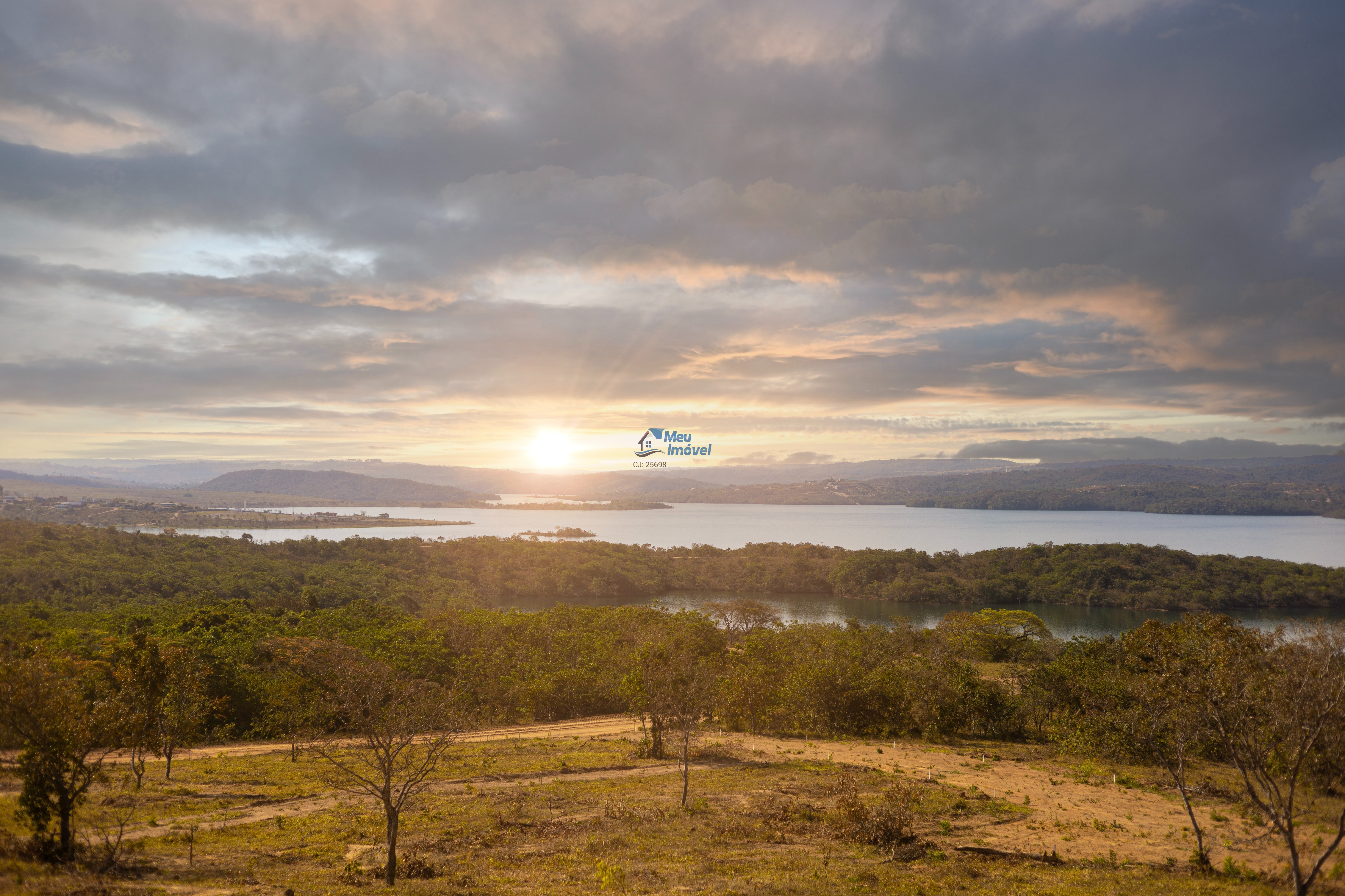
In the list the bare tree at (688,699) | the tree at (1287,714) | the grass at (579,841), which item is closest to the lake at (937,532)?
the bare tree at (688,699)

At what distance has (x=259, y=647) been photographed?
35906 mm

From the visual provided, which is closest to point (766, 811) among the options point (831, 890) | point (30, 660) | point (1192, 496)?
point (831, 890)

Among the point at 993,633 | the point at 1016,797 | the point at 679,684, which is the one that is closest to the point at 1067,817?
the point at 1016,797

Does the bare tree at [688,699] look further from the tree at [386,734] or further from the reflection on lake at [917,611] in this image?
the reflection on lake at [917,611]

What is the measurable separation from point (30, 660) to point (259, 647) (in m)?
29.7

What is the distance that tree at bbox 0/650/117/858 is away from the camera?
9.19 meters

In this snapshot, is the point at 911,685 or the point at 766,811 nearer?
the point at 766,811

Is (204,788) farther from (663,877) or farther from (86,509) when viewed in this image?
(86,509)

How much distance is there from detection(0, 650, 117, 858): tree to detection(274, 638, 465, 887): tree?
3.50 meters

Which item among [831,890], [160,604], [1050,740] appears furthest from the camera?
[160,604]

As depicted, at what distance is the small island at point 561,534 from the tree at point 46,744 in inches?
4424

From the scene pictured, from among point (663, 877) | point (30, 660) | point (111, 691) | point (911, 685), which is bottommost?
point (911, 685)

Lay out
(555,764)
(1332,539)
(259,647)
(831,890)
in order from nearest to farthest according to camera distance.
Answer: (831,890)
(555,764)
(259,647)
(1332,539)

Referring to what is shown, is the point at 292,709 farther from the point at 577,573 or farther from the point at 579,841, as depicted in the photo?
the point at 577,573
